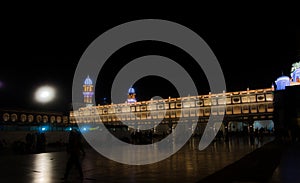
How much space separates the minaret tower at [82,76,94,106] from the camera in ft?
379

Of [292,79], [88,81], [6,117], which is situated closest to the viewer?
[6,117]

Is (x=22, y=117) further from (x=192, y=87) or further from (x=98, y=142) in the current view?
(x=192, y=87)

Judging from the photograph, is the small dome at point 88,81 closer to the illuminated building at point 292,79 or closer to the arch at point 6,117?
the arch at point 6,117

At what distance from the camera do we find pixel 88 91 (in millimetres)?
116125

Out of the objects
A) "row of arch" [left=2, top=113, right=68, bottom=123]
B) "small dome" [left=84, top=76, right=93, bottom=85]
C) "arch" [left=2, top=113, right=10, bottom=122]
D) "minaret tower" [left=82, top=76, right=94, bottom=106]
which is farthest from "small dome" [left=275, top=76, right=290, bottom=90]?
"small dome" [left=84, top=76, right=93, bottom=85]

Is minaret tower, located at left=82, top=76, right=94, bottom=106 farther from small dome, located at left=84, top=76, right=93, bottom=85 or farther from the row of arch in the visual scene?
the row of arch

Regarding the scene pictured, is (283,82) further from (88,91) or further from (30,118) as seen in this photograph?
(88,91)

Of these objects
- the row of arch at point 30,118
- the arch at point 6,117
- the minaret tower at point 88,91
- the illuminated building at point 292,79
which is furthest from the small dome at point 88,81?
the illuminated building at point 292,79

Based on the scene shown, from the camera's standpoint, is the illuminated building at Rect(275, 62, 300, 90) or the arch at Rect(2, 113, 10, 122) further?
the illuminated building at Rect(275, 62, 300, 90)

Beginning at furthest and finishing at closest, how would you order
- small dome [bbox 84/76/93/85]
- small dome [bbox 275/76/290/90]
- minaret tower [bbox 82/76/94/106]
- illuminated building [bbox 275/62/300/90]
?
1. small dome [bbox 84/76/93/85]
2. minaret tower [bbox 82/76/94/106]
3. small dome [bbox 275/76/290/90]
4. illuminated building [bbox 275/62/300/90]

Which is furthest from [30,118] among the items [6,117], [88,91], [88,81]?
[88,81]

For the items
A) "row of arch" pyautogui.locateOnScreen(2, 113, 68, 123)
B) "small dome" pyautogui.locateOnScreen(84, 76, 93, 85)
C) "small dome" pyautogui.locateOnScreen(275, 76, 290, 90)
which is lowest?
"row of arch" pyautogui.locateOnScreen(2, 113, 68, 123)

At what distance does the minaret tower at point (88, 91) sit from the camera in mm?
115625

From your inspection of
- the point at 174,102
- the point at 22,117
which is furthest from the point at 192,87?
the point at 22,117
